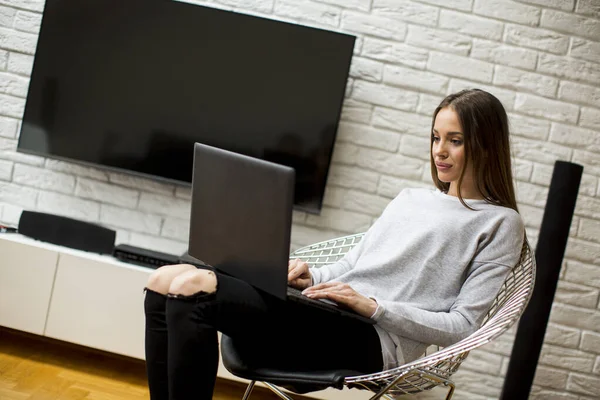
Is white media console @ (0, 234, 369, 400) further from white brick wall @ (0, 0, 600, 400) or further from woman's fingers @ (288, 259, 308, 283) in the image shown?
woman's fingers @ (288, 259, 308, 283)

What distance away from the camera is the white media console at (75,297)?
93.4 inches

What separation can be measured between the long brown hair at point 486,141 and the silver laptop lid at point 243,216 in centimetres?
55

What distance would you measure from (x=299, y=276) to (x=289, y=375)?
33 cm

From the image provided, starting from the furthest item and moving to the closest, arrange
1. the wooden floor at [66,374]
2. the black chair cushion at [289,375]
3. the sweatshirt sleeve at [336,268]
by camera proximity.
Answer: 1. the wooden floor at [66,374]
2. the sweatshirt sleeve at [336,268]
3. the black chair cushion at [289,375]

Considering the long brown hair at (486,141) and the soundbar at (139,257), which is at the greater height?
the long brown hair at (486,141)

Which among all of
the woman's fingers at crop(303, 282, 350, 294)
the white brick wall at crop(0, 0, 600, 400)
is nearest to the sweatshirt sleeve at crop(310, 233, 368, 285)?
the woman's fingers at crop(303, 282, 350, 294)

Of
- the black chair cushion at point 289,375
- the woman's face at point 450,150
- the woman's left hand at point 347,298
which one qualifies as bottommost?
the black chair cushion at point 289,375

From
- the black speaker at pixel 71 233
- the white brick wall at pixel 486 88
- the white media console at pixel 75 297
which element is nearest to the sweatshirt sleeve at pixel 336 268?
the white media console at pixel 75 297

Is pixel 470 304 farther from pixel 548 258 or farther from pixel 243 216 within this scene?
pixel 548 258

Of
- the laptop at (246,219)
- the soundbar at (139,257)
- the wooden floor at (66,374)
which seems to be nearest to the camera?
the laptop at (246,219)

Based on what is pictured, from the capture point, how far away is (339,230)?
8.86ft

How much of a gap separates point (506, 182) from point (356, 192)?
46.1 inches

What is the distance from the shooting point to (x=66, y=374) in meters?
2.37

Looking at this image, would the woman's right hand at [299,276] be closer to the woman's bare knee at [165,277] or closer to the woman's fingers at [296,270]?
the woman's fingers at [296,270]
